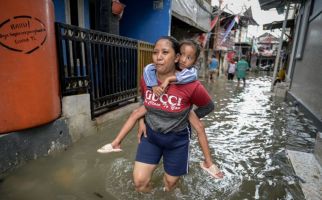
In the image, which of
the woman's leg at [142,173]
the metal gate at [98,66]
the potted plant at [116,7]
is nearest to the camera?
the woman's leg at [142,173]

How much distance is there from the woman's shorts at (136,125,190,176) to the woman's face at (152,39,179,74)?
0.68m

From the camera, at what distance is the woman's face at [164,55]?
206cm

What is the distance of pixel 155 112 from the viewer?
2270mm

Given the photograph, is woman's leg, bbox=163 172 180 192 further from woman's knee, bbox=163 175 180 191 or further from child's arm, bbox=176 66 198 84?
child's arm, bbox=176 66 198 84

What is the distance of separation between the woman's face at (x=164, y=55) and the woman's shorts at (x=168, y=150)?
684 mm

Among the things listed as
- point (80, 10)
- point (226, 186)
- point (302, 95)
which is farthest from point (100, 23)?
point (302, 95)

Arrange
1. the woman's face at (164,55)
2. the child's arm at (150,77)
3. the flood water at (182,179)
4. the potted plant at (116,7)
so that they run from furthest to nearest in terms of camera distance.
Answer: the potted plant at (116,7) < the flood water at (182,179) < the child's arm at (150,77) < the woman's face at (164,55)

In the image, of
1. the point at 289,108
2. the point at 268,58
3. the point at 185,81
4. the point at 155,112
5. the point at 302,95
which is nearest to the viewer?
the point at 185,81

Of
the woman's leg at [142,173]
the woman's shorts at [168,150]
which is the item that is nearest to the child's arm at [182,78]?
the woman's shorts at [168,150]

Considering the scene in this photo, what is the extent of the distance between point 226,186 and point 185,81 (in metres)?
1.79

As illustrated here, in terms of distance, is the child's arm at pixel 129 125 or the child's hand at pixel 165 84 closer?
the child's hand at pixel 165 84

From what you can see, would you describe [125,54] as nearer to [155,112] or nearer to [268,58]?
[155,112]

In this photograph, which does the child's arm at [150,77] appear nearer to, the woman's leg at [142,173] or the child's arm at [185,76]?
the child's arm at [185,76]

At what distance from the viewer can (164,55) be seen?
2076mm
